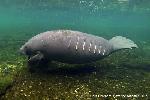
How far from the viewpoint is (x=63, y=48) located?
8.96 meters

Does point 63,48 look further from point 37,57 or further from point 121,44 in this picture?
point 121,44

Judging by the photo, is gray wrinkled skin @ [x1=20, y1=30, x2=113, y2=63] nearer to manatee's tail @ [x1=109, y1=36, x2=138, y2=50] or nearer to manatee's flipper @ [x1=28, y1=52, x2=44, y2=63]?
manatee's flipper @ [x1=28, y1=52, x2=44, y2=63]

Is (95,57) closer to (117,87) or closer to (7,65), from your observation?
(117,87)

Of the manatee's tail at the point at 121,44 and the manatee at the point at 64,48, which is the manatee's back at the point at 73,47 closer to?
the manatee at the point at 64,48

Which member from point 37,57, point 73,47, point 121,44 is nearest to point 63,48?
point 73,47

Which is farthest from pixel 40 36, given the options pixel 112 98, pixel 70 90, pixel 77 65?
pixel 112 98

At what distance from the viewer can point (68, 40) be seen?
9.23 metres

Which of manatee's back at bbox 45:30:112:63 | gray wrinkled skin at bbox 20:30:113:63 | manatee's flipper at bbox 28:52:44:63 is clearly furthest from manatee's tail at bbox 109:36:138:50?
manatee's flipper at bbox 28:52:44:63

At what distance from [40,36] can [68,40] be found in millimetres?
1109

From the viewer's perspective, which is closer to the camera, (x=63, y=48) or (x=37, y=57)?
(x=37, y=57)

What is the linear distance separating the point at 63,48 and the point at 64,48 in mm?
38

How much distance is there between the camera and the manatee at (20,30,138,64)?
8.91m

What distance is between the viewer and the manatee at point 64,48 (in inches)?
351

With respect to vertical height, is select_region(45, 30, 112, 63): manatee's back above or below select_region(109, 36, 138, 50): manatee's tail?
above
